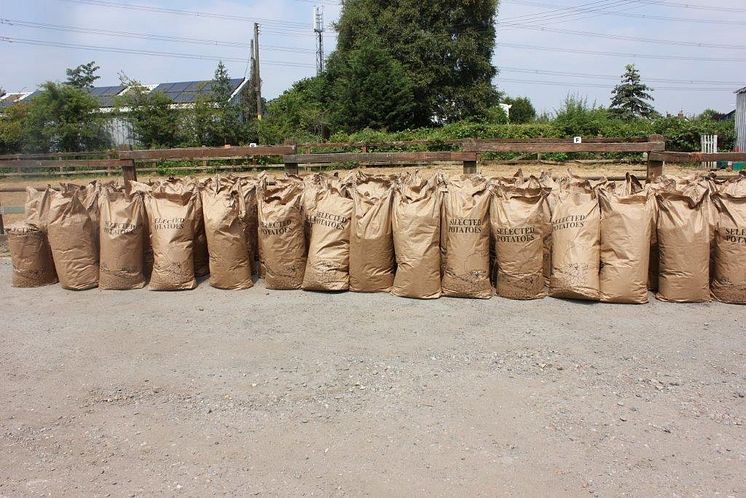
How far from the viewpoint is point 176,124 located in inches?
1071

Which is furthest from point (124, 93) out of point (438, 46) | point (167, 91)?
point (438, 46)

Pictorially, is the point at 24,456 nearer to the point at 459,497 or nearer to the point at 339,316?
the point at 459,497

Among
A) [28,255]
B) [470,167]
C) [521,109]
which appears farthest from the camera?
[521,109]

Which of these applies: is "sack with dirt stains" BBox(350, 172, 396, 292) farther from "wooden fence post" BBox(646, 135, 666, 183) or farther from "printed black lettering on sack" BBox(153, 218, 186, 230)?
"wooden fence post" BBox(646, 135, 666, 183)

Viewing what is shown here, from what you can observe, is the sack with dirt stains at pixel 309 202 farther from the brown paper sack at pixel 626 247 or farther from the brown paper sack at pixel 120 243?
the brown paper sack at pixel 626 247

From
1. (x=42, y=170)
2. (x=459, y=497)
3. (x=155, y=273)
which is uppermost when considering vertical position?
(x=42, y=170)

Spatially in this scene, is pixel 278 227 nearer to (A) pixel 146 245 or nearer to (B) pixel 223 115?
(A) pixel 146 245

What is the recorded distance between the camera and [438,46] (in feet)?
112

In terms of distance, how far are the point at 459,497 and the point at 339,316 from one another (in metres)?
2.44

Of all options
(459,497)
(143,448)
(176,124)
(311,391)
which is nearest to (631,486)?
(459,497)

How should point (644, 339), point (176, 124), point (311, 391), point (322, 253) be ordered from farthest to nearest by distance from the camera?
point (176, 124) → point (322, 253) → point (644, 339) → point (311, 391)

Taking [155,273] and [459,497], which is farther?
[155,273]

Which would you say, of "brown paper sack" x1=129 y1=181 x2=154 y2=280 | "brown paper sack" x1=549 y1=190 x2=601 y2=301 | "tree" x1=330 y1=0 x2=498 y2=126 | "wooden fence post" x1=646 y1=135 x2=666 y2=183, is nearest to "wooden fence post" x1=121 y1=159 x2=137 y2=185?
"brown paper sack" x1=129 y1=181 x2=154 y2=280

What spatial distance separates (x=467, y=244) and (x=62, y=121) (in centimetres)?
2672
